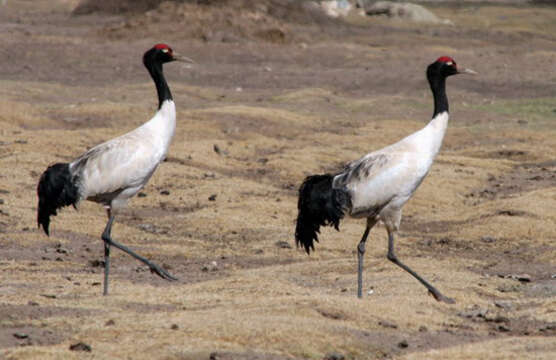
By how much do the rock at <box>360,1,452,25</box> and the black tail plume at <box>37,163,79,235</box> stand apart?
4264 cm

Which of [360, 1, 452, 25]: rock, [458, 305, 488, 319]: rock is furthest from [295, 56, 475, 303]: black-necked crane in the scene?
[360, 1, 452, 25]: rock

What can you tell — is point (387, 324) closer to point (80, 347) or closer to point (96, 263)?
A: point (80, 347)

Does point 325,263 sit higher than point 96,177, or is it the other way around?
point 96,177

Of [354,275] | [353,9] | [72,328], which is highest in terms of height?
[72,328]

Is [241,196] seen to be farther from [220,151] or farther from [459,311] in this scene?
[459,311]

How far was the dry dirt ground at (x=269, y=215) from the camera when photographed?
726 centimetres

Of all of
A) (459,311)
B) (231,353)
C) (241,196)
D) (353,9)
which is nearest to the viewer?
(231,353)

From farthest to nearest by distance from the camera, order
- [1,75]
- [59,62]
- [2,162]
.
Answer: [59,62]
[1,75]
[2,162]

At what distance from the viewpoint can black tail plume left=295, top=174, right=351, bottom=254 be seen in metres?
8.89

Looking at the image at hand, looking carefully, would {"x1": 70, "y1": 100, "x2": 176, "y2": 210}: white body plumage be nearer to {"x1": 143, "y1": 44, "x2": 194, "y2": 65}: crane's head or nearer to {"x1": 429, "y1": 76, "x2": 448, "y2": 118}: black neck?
{"x1": 143, "y1": 44, "x2": 194, "y2": 65}: crane's head

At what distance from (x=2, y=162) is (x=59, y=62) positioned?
52.5 ft

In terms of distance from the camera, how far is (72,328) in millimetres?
7227

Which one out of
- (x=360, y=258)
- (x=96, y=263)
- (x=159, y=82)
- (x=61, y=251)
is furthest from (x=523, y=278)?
(x=61, y=251)

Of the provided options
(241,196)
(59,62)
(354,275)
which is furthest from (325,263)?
(59,62)
